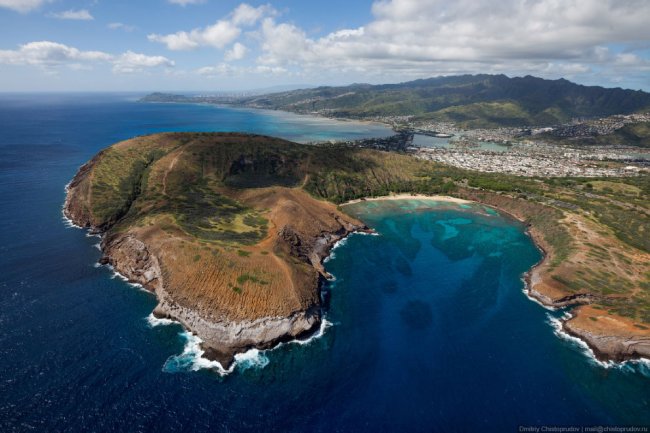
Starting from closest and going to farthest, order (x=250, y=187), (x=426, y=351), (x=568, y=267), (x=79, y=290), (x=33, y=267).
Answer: (x=426, y=351) → (x=79, y=290) → (x=33, y=267) → (x=568, y=267) → (x=250, y=187)

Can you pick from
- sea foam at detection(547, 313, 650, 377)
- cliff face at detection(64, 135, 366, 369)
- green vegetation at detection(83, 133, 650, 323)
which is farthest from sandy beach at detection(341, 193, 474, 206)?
sea foam at detection(547, 313, 650, 377)

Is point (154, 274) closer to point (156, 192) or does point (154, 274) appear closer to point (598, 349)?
point (156, 192)

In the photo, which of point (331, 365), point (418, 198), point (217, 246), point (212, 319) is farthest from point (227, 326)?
point (418, 198)

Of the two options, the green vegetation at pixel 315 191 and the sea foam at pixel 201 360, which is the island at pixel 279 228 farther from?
the sea foam at pixel 201 360

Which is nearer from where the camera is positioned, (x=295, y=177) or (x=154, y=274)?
(x=154, y=274)

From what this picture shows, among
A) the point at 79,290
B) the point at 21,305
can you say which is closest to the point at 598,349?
the point at 79,290

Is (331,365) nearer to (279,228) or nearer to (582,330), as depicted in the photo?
(279,228)
